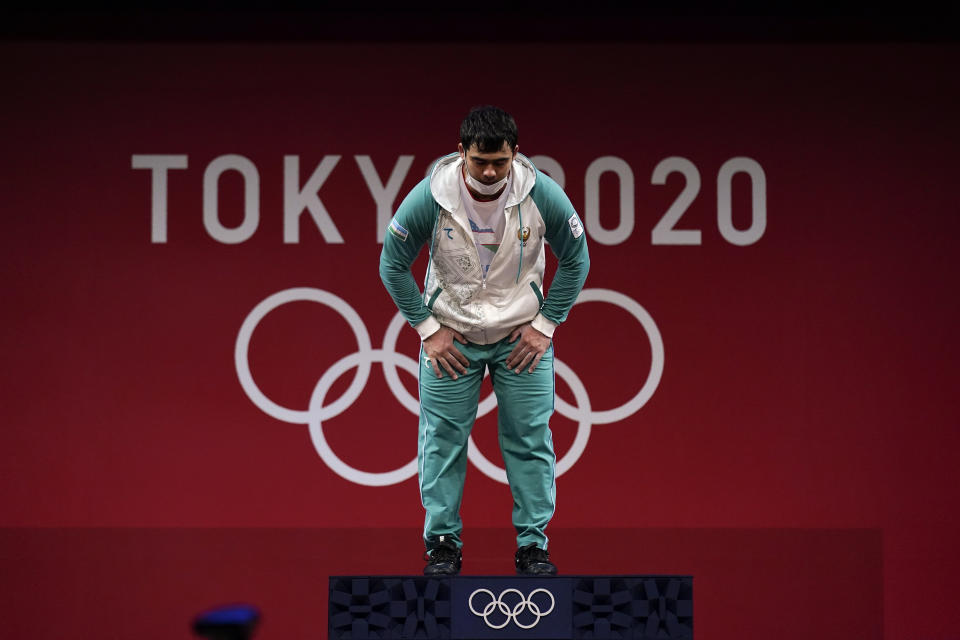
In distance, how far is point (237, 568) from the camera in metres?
3.97

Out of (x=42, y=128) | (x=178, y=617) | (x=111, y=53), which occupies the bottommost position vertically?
(x=178, y=617)

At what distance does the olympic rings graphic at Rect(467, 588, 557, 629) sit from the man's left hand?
0.62 meters

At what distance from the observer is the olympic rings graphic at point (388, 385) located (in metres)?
4.02

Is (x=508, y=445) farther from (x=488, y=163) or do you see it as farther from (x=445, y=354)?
(x=488, y=163)

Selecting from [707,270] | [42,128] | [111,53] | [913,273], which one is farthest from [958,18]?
[42,128]

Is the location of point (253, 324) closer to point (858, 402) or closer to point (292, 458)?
point (292, 458)

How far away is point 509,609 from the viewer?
2.47m

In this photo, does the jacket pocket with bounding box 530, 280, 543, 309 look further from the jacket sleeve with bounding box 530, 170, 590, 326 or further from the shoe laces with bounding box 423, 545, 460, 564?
the shoe laces with bounding box 423, 545, 460, 564

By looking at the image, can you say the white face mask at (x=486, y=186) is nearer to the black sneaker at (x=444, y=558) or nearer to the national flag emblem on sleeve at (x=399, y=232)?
the national flag emblem on sleeve at (x=399, y=232)

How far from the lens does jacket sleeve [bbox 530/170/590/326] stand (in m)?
2.65

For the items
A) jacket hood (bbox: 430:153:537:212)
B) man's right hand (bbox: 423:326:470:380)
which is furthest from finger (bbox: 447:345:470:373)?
jacket hood (bbox: 430:153:537:212)

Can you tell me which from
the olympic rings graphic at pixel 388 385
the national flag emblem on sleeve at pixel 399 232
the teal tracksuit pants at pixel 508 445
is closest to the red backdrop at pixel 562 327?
the olympic rings graphic at pixel 388 385

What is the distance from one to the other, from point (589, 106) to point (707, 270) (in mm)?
859

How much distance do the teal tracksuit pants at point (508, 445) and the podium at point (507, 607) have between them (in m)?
0.22
